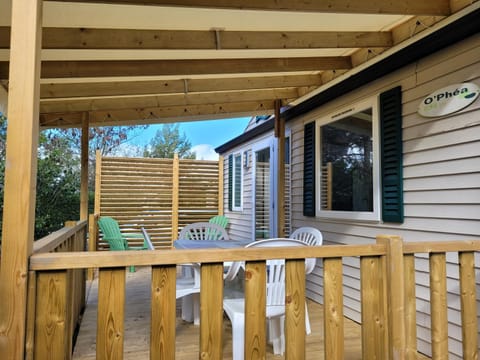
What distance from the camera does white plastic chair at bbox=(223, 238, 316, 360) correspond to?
237 cm

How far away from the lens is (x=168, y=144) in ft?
55.3

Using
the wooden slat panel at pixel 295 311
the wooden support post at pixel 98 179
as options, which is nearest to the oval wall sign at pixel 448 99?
the wooden slat panel at pixel 295 311

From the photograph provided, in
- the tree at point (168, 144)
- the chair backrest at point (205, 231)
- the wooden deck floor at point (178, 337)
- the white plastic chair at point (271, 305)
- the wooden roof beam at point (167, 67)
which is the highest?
the tree at point (168, 144)

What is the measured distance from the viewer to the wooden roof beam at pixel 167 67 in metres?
3.04

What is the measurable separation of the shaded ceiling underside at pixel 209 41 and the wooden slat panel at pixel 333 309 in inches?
60.9

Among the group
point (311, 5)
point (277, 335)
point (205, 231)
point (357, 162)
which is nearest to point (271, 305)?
point (277, 335)

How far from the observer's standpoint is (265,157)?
5.91 metres

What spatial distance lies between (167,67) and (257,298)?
7.65ft

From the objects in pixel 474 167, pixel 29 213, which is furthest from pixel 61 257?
pixel 474 167

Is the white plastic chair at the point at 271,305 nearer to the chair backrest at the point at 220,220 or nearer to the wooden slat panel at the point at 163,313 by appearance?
the wooden slat panel at the point at 163,313

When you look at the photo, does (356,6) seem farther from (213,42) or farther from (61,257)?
(61,257)

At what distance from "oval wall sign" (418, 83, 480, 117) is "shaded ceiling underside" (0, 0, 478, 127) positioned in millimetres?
503

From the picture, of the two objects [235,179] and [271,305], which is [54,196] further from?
[271,305]

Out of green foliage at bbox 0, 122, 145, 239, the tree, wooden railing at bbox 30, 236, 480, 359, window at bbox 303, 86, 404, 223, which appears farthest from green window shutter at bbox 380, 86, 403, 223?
the tree
